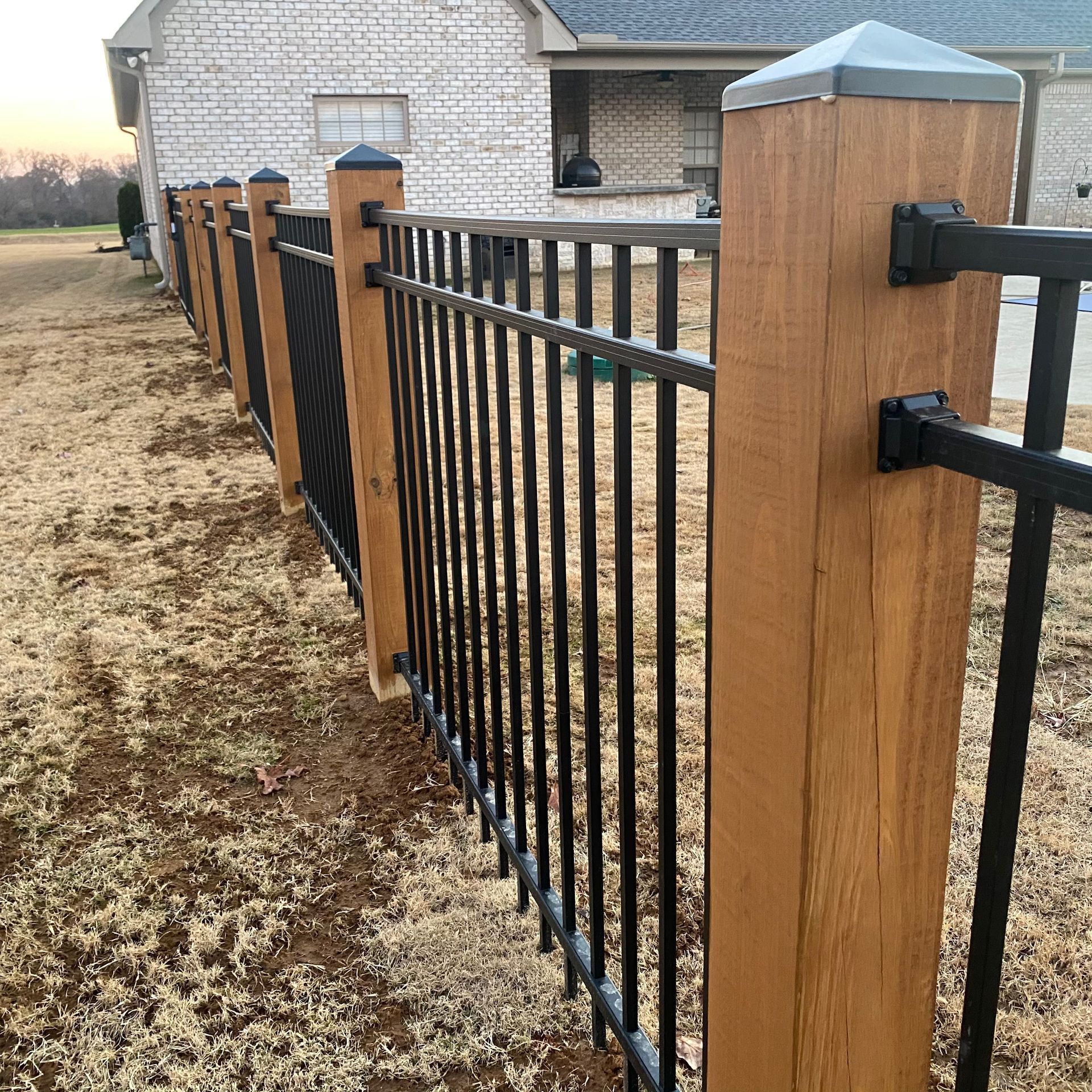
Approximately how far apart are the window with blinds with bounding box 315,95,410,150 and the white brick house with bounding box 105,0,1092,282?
0.03 metres

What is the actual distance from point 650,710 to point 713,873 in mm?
1943

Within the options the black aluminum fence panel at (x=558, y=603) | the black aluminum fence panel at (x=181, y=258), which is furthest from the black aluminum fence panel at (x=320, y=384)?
the black aluminum fence panel at (x=181, y=258)

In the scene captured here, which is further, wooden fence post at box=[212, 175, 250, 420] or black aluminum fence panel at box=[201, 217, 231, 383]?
black aluminum fence panel at box=[201, 217, 231, 383]

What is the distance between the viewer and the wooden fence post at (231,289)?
6707 millimetres

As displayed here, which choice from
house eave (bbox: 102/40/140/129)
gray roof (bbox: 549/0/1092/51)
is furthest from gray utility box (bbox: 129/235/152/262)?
gray roof (bbox: 549/0/1092/51)

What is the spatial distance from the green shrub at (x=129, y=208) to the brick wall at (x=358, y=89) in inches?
518

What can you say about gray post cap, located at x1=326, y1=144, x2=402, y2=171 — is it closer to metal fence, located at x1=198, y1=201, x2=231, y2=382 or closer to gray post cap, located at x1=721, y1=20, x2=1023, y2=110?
gray post cap, located at x1=721, y1=20, x2=1023, y2=110

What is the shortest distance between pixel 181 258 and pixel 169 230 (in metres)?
Result: 1.09

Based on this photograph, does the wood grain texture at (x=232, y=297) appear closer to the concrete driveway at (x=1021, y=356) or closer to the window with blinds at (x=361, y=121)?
the concrete driveway at (x=1021, y=356)

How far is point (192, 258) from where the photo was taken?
10.9m

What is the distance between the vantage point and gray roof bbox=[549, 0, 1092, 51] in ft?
56.7

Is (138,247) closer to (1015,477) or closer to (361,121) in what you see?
(361,121)

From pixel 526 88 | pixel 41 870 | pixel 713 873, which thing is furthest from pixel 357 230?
pixel 526 88

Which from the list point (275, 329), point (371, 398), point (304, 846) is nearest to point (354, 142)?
point (275, 329)
